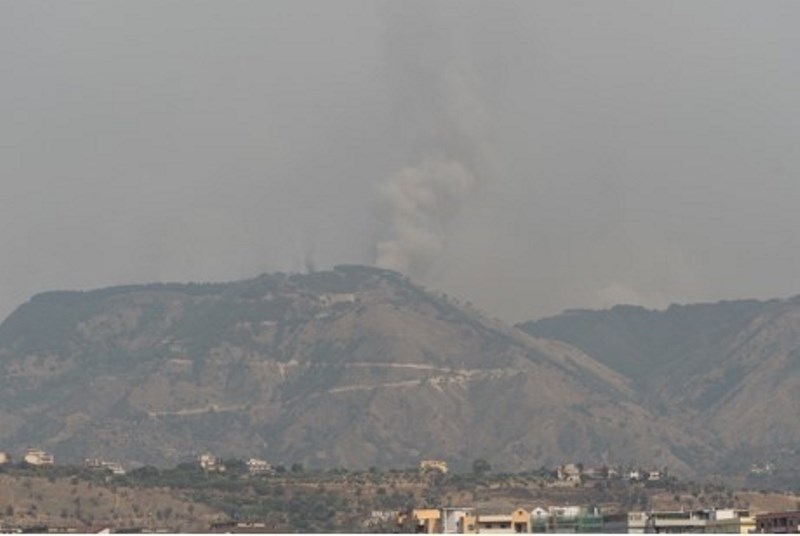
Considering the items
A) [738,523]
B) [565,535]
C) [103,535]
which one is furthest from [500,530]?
[103,535]

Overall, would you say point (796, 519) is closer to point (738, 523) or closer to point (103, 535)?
point (738, 523)

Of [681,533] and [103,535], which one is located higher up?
[681,533]

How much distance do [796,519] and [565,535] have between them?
21.5 m

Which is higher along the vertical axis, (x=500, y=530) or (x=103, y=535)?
(x=500, y=530)

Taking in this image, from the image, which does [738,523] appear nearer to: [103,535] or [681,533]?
[681,533]

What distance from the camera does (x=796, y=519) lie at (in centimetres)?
19875

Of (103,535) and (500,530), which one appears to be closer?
(103,535)

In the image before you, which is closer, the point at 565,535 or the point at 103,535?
the point at 103,535

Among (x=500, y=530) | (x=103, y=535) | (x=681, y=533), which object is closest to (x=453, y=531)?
(x=500, y=530)

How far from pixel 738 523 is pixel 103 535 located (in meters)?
141

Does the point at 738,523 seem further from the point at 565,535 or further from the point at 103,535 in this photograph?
the point at 103,535

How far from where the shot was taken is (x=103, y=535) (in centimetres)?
6319

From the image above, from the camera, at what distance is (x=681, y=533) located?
19788 centimetres

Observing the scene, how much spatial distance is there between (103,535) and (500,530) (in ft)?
430
